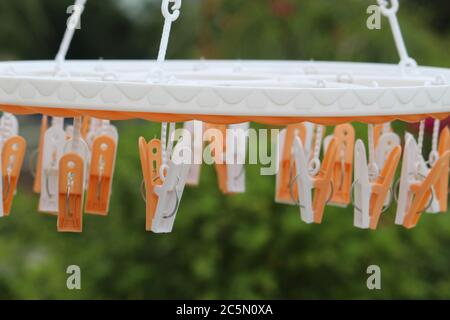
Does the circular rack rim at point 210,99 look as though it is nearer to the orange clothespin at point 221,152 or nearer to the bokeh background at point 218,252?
the orange clothespin at point 221,152

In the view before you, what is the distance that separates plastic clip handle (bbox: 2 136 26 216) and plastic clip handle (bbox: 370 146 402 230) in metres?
0.71

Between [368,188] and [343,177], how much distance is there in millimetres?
287

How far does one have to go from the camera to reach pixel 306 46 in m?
4.11

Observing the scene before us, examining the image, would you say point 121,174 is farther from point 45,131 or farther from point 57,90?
point 57,90

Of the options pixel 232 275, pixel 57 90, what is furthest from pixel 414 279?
pixel 57 90

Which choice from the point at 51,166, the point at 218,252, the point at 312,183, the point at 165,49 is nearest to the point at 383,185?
the point at 312,183

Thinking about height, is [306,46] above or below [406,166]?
above

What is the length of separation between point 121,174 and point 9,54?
6.75 feet

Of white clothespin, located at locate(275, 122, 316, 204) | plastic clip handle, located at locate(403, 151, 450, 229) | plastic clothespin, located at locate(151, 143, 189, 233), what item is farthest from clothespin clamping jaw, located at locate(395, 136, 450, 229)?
plastic clothespin, located at locate(151, 143, 189, 233)

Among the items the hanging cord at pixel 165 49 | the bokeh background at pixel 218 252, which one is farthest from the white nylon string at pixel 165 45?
the bokeh background at pixel 218 252

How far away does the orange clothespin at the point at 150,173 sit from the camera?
65.1 inches

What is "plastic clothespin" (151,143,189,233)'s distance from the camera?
1.64m

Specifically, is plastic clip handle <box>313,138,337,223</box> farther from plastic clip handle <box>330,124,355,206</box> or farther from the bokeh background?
the bokeh background

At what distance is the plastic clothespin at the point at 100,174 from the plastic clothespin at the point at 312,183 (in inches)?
14.9
